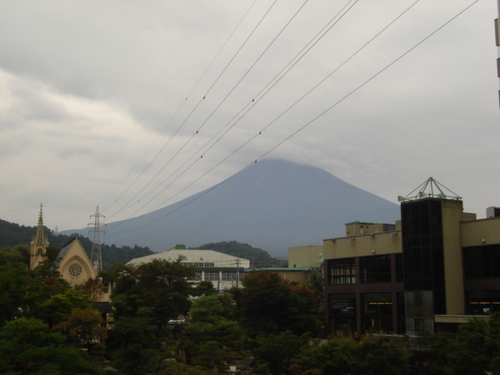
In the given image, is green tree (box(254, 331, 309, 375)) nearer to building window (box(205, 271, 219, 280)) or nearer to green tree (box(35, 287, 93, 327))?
green tree (box(35, 287, 93, 327))

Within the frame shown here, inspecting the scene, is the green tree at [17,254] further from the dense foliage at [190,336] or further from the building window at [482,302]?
the building window at [482,302]

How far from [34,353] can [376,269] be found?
2719 cm

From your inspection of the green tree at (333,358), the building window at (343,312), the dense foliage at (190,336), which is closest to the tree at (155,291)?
the dense foliage at (190,336)

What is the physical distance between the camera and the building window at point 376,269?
41.7m

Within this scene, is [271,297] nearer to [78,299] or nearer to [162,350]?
[162,350]

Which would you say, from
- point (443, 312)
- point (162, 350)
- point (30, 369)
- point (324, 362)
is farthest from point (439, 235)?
point (30, 369)

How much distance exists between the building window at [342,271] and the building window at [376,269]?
4.46 feet

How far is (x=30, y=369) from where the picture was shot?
74.9ft

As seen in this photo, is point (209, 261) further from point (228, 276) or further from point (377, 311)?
point (377, 311)

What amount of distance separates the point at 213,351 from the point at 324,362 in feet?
31.0

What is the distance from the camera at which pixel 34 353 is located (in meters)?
22.4

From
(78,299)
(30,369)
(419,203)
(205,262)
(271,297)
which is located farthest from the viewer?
(205,262)

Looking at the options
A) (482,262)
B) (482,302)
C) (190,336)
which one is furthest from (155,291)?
(482,262)

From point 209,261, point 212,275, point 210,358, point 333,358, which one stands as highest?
point 209,261
